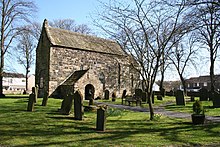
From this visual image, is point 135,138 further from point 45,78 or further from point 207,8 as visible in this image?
point 45,78

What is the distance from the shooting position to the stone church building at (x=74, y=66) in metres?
30.5

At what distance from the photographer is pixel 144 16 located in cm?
1442

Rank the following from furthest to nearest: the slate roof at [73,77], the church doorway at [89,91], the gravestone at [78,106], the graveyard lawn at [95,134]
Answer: the church doorway at [89,91] → the slate roof at [73,77] → the gravestone at [78,106] → the graveyard lawn at [95,134]

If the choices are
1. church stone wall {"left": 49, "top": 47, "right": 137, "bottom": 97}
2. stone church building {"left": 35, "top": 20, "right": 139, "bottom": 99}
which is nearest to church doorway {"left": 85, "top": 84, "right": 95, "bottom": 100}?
stone church building {"left": 35, "top": 20, "right": 139, "bottom": 99}

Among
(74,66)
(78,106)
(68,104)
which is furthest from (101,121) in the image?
(74,66)

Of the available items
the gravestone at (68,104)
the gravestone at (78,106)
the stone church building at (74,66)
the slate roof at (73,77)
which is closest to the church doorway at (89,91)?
the stone church building at (74,66)

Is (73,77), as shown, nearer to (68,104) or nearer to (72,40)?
(72,40)

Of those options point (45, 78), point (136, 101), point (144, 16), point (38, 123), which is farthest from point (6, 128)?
point (45, 78)

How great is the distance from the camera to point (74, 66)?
3291cm

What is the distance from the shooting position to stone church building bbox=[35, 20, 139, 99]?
30469mm

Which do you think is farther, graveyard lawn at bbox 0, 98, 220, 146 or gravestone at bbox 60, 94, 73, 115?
gravestone at bbox 60, 94, 73, 115

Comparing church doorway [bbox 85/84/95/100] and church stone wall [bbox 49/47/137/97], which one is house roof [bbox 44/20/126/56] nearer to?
church stone wall [bbox 49/47/137/97]

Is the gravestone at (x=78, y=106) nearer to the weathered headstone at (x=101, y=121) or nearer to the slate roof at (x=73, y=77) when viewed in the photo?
the weathered headstone at (x=101, y=121)

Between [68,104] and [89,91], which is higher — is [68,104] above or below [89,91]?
below
